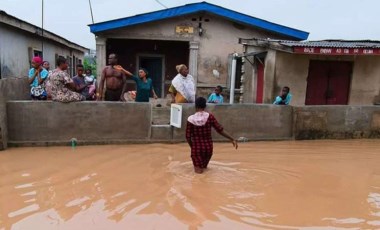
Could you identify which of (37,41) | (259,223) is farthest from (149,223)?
(37,41)

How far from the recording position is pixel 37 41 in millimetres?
15047

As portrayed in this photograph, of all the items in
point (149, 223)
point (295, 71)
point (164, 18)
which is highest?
point (164, 18)

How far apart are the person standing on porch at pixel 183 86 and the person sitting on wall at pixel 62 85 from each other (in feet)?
6.50

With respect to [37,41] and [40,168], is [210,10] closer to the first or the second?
[37,41]

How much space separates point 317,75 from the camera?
38.8 ft

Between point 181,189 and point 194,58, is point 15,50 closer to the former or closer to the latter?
point 194,58

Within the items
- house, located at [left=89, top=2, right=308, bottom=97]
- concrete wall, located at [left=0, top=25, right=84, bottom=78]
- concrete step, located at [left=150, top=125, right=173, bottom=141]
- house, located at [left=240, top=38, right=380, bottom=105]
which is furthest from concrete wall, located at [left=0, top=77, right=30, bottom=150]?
house, located at [left=240, top=38, right=380, bottom=105]

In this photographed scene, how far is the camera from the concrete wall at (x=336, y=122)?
29.5 ft

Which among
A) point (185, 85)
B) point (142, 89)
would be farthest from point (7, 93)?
point (185, 85)

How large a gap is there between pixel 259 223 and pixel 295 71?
315 inches

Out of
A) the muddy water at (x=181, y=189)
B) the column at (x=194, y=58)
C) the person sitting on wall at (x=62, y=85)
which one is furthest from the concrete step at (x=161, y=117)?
the column at (x=194, y=58)

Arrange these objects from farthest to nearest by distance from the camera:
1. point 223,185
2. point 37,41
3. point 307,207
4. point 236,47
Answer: point 37,41, point 236,47, point 223,185, point 307,207

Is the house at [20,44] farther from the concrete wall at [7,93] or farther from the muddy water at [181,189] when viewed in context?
the muddy water at [181,189]

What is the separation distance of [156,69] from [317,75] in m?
6.96
